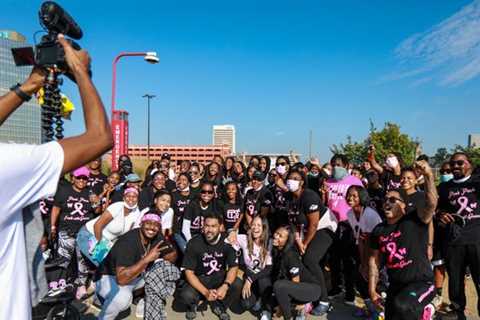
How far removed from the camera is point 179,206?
6.31 meters

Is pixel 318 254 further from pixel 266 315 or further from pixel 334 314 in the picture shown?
pixel 266 315

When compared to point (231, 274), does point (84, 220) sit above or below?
above

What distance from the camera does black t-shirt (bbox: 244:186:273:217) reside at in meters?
6.12

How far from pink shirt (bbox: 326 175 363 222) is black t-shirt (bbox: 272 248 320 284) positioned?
1.17 metres

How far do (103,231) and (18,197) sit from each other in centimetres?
402

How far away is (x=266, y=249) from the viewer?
5.03 meters

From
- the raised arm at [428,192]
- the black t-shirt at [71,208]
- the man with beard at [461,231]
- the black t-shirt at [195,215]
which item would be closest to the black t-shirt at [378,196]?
the man with beard at [461,231]

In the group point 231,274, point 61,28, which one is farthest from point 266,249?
point 61,28

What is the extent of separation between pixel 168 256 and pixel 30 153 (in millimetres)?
3706

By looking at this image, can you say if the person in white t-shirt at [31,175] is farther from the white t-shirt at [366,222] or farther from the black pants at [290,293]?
the white t-shirt at [366,222]

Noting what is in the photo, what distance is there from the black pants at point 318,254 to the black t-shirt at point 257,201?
126 centimetres

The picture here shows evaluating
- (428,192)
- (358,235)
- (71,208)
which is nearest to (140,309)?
(71,208)

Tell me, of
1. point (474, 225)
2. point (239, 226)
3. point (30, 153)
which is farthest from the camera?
point (239, 226)

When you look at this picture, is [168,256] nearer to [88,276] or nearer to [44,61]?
[88,276]
